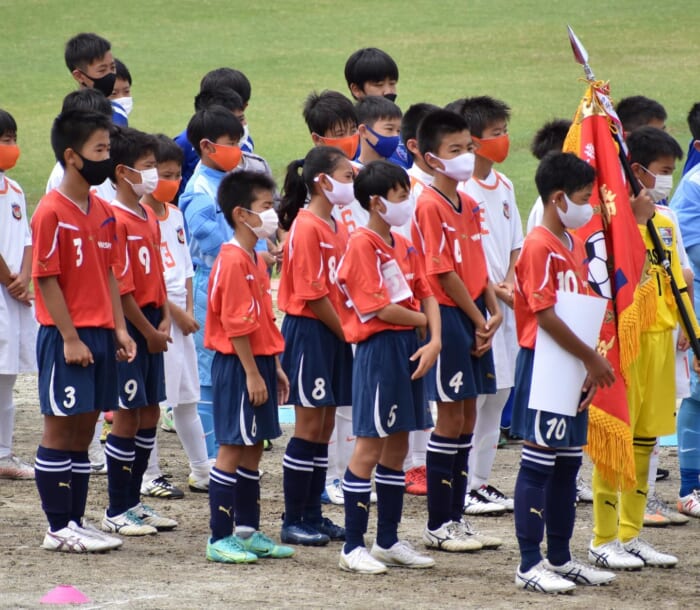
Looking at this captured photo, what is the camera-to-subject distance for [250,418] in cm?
628

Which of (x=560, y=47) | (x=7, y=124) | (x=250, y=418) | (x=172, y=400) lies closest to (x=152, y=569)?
(x=250, y=418)

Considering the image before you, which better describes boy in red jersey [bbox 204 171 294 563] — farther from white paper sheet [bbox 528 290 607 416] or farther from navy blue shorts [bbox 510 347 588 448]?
white paper sheet [bbox 528 290 607 416]

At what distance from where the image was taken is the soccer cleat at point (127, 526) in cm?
678

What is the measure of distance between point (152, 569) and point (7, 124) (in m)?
2.95

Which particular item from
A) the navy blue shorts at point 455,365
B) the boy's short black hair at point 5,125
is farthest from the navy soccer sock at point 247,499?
the boy's short black hair at point 5,125

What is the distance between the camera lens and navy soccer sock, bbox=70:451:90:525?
651 centimetres

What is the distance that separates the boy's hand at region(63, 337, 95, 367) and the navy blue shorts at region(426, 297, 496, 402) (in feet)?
5.07

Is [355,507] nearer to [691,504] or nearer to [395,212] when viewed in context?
[395,212]

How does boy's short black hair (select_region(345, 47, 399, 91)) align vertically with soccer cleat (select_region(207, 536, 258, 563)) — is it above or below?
above

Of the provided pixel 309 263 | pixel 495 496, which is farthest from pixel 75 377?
pixel 495 496

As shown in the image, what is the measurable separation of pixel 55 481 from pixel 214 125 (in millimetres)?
2301

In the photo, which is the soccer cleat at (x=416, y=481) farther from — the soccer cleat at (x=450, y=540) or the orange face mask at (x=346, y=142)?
the orange face mask at (x=346, y=142)

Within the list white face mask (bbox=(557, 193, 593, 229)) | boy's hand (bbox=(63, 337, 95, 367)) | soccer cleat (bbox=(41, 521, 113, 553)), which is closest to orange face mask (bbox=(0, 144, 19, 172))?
boy's hand (bbox=(63, 337, 95, 367))

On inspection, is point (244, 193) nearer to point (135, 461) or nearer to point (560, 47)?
point (135, 461)
